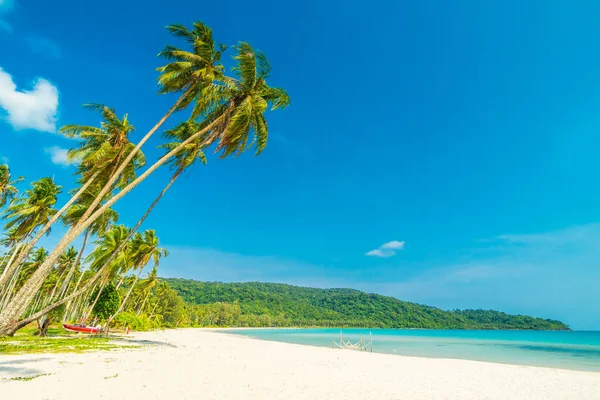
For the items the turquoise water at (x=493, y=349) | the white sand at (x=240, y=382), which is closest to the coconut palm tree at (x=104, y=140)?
the white sand at (x=240, y=382)

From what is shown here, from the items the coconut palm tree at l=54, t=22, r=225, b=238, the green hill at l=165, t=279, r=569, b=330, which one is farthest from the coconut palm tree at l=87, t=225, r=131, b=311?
the green hill at l=165, t=279, r=569, b=330

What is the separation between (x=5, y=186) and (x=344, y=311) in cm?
13428

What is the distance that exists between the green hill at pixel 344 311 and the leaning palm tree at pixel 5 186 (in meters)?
91.3

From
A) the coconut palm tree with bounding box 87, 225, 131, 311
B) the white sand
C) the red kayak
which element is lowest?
the white sand

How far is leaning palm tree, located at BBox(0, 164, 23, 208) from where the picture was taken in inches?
773

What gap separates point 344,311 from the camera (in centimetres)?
13875

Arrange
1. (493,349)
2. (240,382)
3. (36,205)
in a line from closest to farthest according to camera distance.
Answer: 1. (240,382)
2. (36,205)
3. (493,349)

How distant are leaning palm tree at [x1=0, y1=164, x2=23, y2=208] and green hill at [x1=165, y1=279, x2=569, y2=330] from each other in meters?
91.3

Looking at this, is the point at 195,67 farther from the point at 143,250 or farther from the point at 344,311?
the point at 344,311

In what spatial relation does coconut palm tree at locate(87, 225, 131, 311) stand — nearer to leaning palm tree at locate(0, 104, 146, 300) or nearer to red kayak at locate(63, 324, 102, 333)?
red kayak at locate(63, 324, 102, 333)

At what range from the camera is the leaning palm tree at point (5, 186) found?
1962cm

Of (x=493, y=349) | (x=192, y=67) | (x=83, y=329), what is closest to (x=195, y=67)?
(x=192, y=67)

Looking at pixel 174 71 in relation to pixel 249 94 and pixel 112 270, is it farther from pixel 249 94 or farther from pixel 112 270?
pixel 112 270

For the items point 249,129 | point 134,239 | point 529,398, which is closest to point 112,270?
point 134,239
